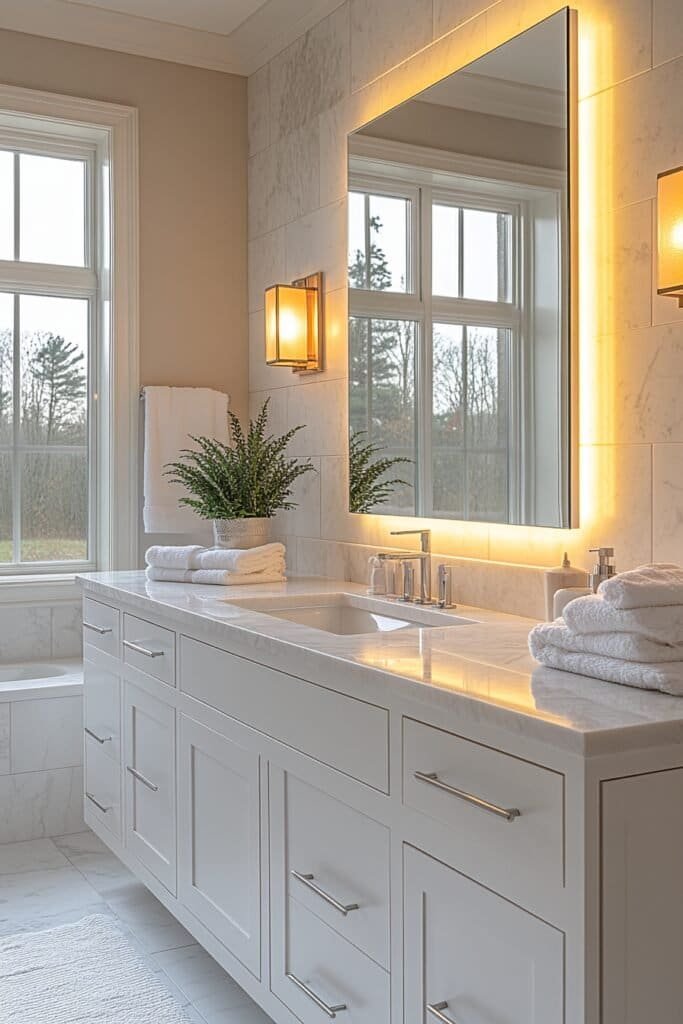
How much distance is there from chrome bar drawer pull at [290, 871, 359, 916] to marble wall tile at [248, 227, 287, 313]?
6.86 ft

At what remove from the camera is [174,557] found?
2.84 m

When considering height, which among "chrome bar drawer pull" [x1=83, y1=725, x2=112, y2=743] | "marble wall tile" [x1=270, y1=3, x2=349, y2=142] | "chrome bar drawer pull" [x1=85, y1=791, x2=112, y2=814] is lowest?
"chrome bar drawer pull" [x1=85, y1=791, x2=112, y2=814]

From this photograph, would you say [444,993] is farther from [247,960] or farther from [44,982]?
[44,982]

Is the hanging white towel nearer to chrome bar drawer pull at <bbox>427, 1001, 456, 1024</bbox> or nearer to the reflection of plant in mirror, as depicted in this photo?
the reflection of plant in mirror

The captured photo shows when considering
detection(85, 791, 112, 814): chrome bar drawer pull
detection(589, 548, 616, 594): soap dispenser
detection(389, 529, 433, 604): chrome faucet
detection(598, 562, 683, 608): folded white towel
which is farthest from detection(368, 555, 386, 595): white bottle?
detection(598, 562, 683, 608): folded white towel

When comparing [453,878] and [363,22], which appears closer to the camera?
[453,878]

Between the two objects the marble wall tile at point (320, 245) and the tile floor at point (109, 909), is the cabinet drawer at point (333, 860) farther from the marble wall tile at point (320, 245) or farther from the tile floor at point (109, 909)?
the marble wall tile at point (320, 245)

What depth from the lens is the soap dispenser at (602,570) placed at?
1.80 metres

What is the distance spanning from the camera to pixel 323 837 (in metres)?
1.74

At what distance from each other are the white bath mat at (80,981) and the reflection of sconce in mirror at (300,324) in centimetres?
167

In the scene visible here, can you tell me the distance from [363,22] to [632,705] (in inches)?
90.0

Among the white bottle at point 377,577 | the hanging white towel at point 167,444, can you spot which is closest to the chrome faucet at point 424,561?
the white bottle at point 377,577

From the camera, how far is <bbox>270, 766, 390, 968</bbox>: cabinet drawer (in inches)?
62.6

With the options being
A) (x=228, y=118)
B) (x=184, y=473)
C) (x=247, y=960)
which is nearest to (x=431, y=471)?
(x=184, y=473)
